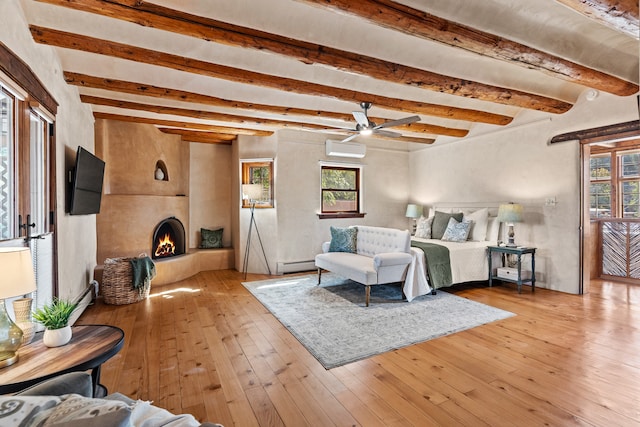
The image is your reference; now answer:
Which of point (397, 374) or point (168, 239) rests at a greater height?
point (168, 239)

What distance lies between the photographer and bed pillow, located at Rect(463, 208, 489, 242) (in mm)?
5246

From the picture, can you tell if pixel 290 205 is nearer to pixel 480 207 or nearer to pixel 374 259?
pixel 374 259

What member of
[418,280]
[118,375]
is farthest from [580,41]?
[118,375]

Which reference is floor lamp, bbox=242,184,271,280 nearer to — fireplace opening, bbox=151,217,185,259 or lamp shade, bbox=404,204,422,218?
fireplace opening, bbox=151,217,185,259

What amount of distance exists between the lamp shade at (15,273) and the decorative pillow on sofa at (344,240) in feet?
12.8

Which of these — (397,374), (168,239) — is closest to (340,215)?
(168,239)

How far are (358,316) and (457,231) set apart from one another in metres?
2.68

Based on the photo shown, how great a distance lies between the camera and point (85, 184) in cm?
334

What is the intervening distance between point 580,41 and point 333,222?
442 cm

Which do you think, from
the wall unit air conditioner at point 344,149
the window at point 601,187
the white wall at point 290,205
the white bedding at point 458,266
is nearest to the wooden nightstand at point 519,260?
the white bedding at point 458,266

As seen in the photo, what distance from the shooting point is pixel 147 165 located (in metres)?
5.16

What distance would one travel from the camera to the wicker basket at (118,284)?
4016mm

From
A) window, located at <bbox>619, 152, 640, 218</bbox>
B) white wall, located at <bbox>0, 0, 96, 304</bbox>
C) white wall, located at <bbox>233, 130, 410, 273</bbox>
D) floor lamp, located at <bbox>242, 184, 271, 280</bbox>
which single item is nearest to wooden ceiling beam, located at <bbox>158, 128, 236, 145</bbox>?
white wall, located at <bbox>233, 130, 410, 273</bbox>

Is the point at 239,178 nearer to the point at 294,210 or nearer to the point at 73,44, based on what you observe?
the point at 294,210
